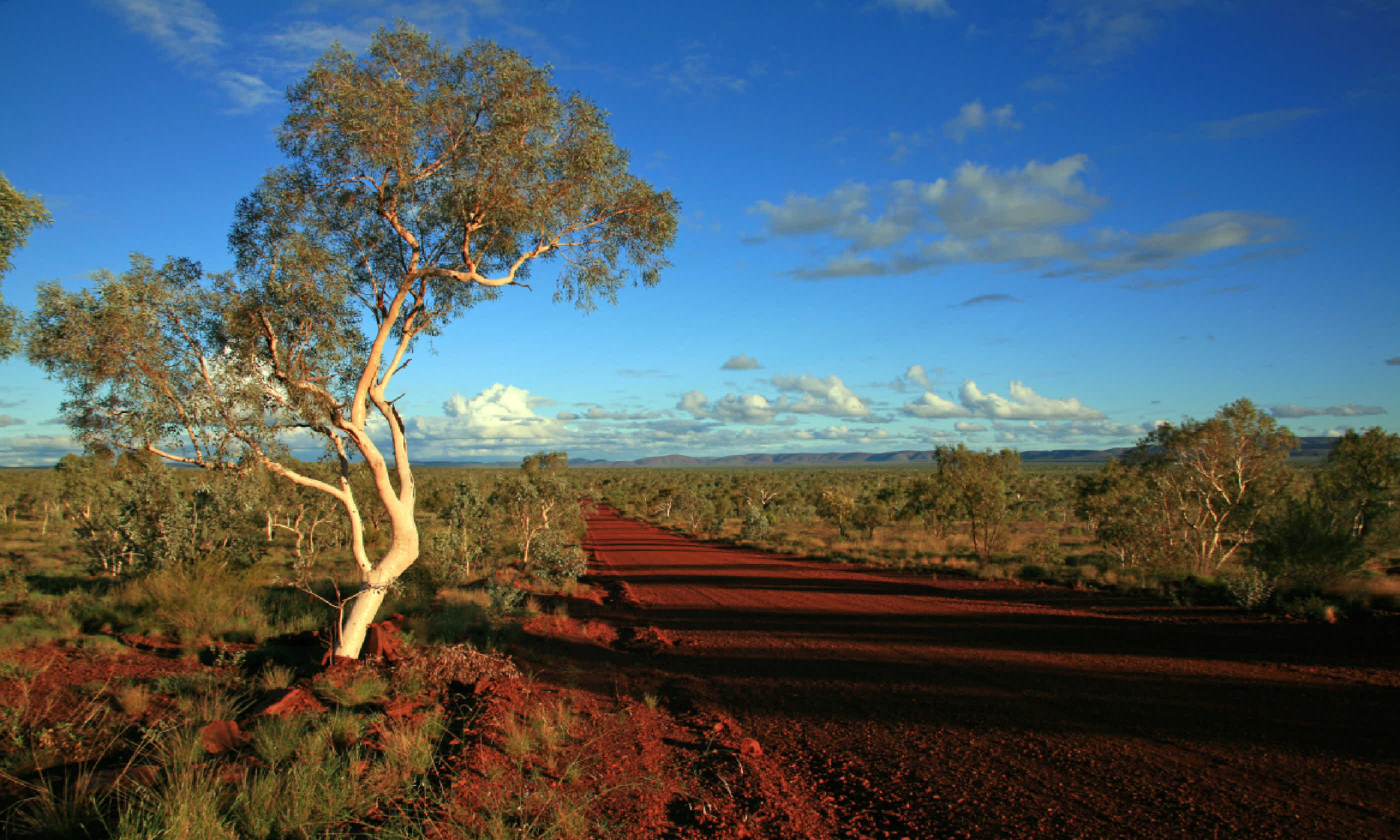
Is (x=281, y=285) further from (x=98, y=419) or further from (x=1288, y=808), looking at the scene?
(x=1288, y=808)

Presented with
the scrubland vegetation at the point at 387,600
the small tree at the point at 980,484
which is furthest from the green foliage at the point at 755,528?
the small tree at the point at 980,484

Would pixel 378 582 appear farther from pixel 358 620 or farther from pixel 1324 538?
pixel 1324 538

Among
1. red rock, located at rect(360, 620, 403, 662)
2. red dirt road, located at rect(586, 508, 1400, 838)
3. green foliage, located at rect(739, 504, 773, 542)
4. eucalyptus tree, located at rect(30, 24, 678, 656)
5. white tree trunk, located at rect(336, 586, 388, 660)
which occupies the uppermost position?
eucalyptus tree, located at rect(30, 24, 678, 656)

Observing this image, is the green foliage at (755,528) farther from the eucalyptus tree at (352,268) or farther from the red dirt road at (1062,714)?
the eucalyptus tree at (352,268)

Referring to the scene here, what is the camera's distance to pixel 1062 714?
785cm

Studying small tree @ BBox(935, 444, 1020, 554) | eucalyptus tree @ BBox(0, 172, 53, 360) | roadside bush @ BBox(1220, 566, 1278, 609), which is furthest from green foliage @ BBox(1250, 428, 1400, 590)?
eucalyptus tree @ BBox(0, 172, 53, 360)

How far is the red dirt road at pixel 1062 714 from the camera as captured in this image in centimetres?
540

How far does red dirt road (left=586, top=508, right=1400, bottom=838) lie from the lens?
17.7 feet

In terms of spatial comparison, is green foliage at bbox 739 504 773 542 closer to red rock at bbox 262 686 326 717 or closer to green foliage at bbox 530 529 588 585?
green foliage at bbox 530 529 588 585

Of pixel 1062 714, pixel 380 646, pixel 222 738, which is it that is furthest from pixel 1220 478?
pixel 222 738

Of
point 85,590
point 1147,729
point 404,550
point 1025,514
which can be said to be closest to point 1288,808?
point 1147,729

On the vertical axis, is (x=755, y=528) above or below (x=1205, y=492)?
below

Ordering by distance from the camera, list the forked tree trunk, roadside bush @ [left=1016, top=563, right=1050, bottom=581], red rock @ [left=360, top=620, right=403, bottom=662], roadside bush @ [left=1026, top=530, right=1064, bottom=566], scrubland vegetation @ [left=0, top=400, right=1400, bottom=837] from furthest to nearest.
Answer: roadside bush @ [left=1026, top=530, right=1064, bottom=566]
roadside bush @ [left=1016, top=563, right=1050, bottom=581]
red rock @ [left=360, top=620, right=403, bottom=662]
the forked tree trunk
scrubland vegetation @ [left=0, top=400, right=1400, bottom=837]

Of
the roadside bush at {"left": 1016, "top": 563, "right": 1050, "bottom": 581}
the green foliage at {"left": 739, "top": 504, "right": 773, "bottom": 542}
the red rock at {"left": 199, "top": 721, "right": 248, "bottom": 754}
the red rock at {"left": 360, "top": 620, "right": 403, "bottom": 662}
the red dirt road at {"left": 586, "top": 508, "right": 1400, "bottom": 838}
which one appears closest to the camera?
the red dirt road at {"left": 586, "top": 508, "right": 1400, "bottom": 838}
